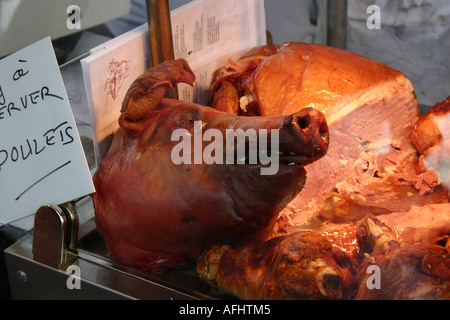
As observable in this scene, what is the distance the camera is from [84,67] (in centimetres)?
117

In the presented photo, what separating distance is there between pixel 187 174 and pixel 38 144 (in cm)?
36

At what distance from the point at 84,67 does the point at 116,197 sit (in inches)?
10.9

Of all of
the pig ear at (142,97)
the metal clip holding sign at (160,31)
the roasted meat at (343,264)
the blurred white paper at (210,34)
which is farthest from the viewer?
the blurred white paper at (210,34)

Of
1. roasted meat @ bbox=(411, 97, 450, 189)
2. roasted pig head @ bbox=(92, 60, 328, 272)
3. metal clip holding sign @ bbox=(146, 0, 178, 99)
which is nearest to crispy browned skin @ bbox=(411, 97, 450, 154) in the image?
roasted meat @ bbox=(411, 97, 450, 189)

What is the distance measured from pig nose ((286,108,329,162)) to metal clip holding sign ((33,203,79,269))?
1.73 ft

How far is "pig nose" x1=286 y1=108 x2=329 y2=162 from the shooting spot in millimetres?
945

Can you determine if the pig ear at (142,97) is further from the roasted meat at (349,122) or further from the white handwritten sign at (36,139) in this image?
the roasted meat at (349,122)

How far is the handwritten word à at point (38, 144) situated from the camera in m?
1.16

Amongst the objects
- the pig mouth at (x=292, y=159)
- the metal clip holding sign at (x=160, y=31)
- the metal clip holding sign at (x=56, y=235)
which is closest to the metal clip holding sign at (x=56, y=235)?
the metal clip holding sign at (x=56, y=235)

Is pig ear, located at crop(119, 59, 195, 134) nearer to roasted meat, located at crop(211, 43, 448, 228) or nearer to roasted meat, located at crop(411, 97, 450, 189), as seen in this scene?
roasted meat, located at crop(211, 43, 448, 228)

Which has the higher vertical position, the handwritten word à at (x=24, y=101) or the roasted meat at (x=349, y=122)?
the handwritten word à at (x=24, y=101)

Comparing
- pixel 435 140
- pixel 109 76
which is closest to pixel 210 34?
pixel 109 76

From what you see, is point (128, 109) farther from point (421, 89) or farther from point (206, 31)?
point (421, 89)
